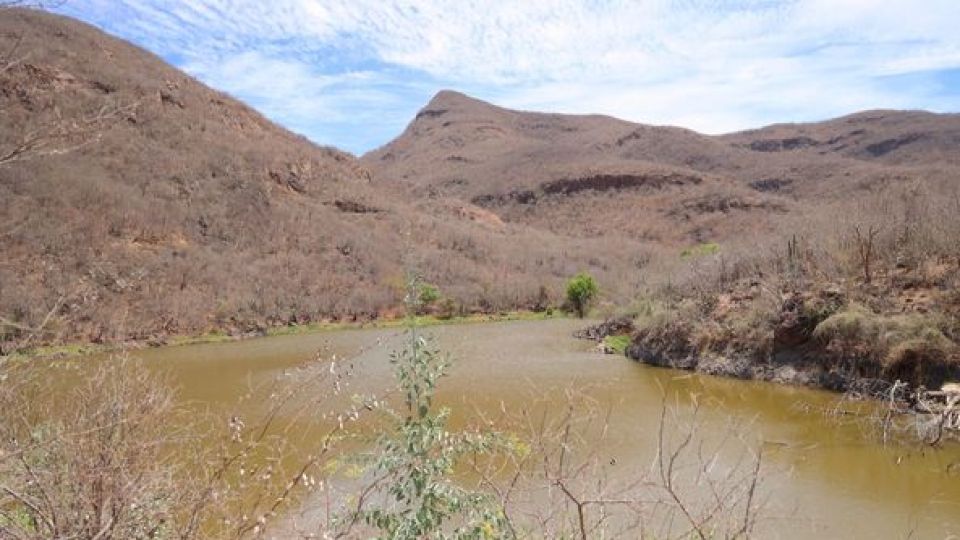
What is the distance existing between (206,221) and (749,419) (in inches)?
2402

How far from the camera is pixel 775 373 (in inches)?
917

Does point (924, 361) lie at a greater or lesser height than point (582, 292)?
greater

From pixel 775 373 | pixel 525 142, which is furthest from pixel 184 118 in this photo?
pixel 525 142

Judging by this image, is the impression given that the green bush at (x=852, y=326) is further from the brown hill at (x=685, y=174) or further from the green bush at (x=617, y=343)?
the brown hill at (x=685, y=174)

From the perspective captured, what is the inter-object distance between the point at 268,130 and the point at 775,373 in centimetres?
8552

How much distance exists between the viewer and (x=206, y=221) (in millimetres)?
69250

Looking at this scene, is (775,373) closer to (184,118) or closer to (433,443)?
(433,443)

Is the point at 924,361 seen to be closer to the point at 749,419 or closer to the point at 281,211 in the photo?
the point at 749,419

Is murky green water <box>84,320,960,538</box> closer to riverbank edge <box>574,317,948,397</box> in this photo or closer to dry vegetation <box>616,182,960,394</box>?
riverbank edge <box>574,317,948,397</box>

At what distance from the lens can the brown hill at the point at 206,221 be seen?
176 feet

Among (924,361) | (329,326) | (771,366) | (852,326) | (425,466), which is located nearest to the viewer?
(425,466)

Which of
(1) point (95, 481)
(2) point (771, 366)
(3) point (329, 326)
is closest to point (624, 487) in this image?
(1) point (95, 481)

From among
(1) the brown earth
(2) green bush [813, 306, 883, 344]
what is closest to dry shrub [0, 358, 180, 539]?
(1) the brown earth

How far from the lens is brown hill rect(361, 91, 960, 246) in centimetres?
10842
